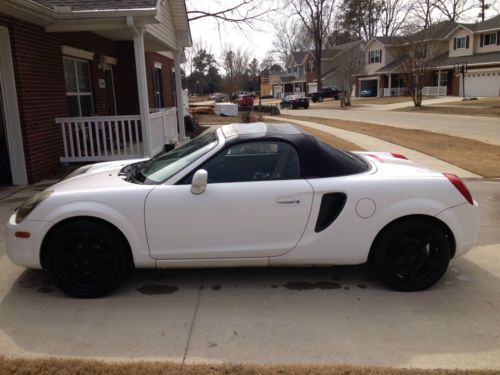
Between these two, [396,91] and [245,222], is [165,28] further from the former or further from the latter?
[396,91]

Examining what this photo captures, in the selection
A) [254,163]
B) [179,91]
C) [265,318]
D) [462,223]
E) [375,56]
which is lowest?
[265,318]

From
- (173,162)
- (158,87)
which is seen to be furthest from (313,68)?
(173,162)

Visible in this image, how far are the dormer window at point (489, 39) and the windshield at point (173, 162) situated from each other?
1957 inches

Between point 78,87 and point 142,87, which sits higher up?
point 78,87

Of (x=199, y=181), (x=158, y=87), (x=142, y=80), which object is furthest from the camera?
(x=158, y=87)

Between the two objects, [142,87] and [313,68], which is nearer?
[142,87]

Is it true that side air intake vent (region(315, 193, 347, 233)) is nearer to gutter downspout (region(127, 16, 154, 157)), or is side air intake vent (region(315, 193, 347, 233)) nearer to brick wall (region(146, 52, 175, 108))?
gutter downspout (region(127, 16, 154, 157))

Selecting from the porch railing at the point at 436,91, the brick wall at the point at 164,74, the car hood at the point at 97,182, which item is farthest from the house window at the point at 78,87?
the porch railing at the point at 436,91

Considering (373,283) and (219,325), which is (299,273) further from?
(219,325)

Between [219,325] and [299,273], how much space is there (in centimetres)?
120

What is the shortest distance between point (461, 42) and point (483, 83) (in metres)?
6.83

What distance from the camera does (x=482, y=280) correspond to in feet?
14.1

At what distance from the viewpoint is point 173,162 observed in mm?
4344

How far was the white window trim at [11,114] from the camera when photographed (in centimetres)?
805
